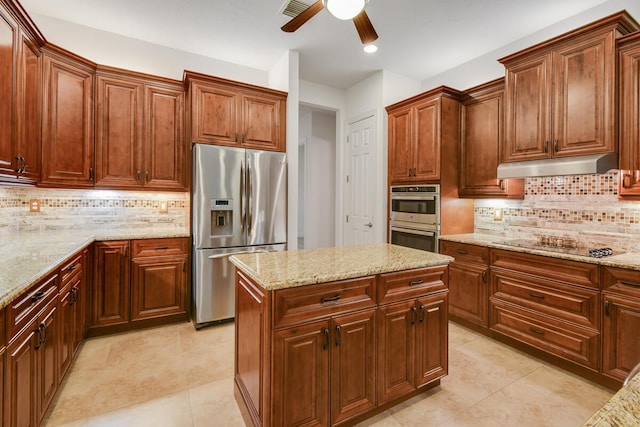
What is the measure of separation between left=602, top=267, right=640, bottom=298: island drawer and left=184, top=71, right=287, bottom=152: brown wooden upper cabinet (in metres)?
3.01

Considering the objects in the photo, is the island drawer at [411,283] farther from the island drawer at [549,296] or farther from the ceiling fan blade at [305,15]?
the ceiling fan blade at [305,15]

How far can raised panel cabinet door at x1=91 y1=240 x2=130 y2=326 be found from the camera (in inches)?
112

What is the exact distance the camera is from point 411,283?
74.2 inches

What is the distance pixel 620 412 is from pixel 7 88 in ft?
Result: 10.7

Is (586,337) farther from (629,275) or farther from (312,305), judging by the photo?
(312,305)

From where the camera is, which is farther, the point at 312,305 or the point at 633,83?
the point at 633,83

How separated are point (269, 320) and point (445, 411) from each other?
4.31 feet

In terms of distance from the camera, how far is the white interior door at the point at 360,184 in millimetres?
4316

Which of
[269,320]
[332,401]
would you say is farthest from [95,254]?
[332,401]

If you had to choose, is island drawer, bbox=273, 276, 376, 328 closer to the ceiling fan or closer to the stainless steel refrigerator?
the ceiling fan

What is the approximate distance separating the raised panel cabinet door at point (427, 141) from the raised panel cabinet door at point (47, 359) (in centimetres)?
342

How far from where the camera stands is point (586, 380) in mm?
2256

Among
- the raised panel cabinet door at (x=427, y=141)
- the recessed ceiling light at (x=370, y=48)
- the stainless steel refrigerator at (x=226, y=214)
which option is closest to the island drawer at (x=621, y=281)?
the raised panel cabinet door at (x=427, y=141)

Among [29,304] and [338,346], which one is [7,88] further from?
[338,346]
